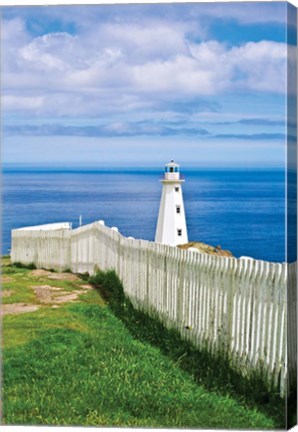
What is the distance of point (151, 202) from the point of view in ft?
33.7

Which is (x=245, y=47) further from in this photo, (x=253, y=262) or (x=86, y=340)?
(x=86, y=340)

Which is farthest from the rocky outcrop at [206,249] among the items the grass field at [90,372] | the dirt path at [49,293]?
the dirt path at [49,293]

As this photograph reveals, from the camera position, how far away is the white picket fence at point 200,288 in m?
9.41

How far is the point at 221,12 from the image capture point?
977 centimetres

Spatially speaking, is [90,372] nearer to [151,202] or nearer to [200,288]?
[200,288]

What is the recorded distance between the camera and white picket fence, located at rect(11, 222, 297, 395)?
9406 millimetres

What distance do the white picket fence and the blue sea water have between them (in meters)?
0.16

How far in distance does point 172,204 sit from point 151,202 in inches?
14.2

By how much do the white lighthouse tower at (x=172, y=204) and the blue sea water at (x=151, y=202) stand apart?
8 cm

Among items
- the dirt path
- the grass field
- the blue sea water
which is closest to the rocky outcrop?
the blue sea water

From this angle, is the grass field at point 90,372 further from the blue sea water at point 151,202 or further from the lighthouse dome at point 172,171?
the lighthouse dome at point 172,171

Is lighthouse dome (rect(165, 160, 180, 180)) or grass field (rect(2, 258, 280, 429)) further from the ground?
lighthouse dome (rect(165, 160, 180, 180))

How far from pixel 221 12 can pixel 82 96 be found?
143cm

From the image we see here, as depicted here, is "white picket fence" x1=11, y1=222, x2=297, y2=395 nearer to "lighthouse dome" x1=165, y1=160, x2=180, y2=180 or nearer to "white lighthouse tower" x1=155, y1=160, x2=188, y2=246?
"white lighthouse tower" x1=155, y1=160, x2=188, y2=246
